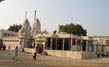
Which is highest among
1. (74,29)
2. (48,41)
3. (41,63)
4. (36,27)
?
(74,29)

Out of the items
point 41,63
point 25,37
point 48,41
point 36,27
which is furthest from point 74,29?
point 41,63

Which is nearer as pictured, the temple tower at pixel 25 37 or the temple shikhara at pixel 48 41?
the temple shikhara at pixel 48 41

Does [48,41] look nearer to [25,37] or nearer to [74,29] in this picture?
[25,37]

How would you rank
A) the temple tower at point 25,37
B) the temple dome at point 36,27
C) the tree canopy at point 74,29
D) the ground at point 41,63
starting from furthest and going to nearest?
1. the tree canopy at point 74,29
2. the temple dome at point 36,27
3. the temple tower at point 25,37
4. the ground at point 41,63

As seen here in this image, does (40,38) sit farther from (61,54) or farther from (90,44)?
(90,44)

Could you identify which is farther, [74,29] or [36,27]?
[74,29]

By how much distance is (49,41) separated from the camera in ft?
142

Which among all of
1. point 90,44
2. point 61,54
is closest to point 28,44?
point 61,54

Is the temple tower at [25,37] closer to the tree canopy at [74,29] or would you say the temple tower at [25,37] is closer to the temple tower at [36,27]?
the temple tower at [36,27]

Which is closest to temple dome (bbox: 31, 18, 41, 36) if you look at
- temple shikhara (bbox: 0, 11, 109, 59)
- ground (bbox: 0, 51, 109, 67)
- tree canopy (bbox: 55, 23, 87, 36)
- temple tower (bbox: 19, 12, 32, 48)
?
temple shikhara (bbox: 0, 11, 109, 59)

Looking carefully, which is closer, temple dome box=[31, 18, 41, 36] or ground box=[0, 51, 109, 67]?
ground box=[0, 51, 109, 67]

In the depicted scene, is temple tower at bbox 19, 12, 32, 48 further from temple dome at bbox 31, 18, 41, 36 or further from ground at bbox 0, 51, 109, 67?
ground at bbox 0, 51, 109, 67

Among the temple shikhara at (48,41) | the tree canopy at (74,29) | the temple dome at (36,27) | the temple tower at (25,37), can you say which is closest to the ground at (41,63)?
the temple shikhara at (48,41)

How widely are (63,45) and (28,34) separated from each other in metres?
8.74
